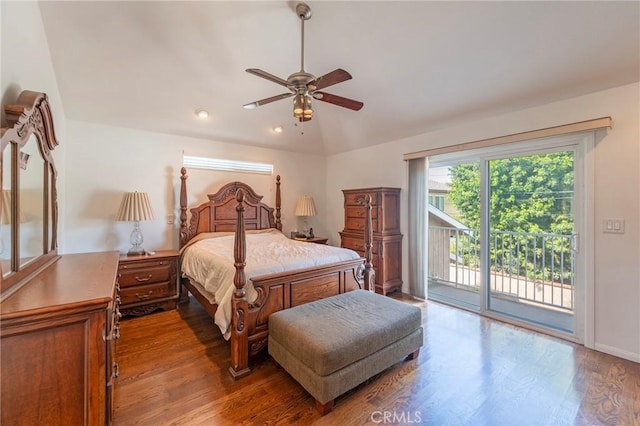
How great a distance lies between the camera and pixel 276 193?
4.98 metres

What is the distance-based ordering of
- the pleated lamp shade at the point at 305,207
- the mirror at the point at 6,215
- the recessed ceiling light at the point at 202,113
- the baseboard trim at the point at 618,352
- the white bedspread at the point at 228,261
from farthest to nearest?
the pleated lamp shade at the point at 305,207 < the recessed ceiling light at the point at 202,113 < the baseboard trim at the point at 618,352 < the white bedspread at the point at 228,261 < the mirror at the point at 6,215

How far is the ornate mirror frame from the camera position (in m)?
1.32

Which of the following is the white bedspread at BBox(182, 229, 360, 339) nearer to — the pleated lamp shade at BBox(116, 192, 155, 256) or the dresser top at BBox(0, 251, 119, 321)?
the pleated lamp shade at BBox(116, 192, 155, 256)

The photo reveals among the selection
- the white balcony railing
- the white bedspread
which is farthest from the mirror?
the white balcony railing

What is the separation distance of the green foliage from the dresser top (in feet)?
13.0

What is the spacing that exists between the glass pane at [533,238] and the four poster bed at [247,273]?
1759 millimetres

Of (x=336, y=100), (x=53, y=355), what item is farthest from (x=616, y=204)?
(x=53, y=355)

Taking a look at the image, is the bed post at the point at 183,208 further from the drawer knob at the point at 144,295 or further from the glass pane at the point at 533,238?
the glass pane at the point at 533,238

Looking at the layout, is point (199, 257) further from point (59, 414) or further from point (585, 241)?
point (585, 241)

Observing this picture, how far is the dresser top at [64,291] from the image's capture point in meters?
1.12

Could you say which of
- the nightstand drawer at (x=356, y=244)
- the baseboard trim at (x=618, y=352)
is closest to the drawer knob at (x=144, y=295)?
the nightstand drawer at (x=356, y=244)

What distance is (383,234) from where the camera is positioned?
4113 mm

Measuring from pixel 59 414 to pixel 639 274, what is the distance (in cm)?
413

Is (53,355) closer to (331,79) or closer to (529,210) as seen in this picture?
(331,79)
